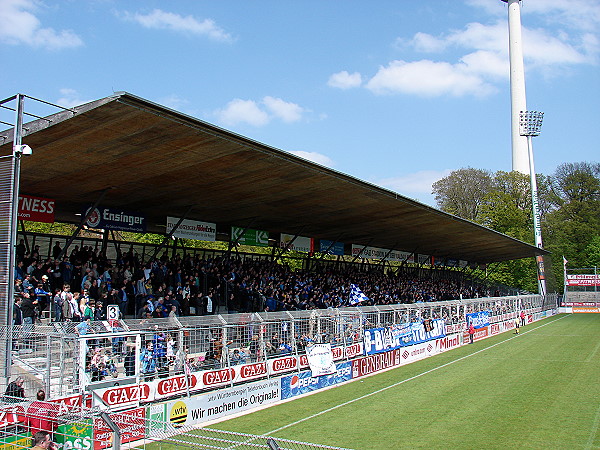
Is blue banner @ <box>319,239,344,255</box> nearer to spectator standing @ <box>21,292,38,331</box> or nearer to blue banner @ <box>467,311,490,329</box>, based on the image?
blue banner @ <box>467,311,490,329</box>

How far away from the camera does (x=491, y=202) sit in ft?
270

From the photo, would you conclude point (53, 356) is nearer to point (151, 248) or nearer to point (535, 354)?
point (151, 248)

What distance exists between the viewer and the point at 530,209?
275ft

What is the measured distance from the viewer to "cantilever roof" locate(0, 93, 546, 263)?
50.9 ft

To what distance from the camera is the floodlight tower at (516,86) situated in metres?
88.9

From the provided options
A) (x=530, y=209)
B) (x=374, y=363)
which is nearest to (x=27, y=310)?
(x=374, y=363)

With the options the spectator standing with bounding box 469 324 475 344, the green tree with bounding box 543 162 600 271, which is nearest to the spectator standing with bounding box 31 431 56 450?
the spectator standing with bounding box 469 324 475 344

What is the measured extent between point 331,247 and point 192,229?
14.8m

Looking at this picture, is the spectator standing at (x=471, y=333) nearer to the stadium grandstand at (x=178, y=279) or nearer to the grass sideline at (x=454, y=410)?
the stadium grandstand at (x=178, y=279)

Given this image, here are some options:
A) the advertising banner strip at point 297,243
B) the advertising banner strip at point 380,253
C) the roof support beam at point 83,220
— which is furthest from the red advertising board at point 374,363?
the advertising banner strip at point 380,253

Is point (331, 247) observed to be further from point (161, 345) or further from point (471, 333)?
point (161, 345)

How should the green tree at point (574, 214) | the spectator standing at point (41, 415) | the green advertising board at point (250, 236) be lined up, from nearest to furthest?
the spectator standing at point (41, 415) → the green advertising board at point (250, 236) → the green tree at point (574, 214)

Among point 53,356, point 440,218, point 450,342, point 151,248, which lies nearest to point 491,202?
point 440,218

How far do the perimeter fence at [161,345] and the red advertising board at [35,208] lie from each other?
6.49 metres
